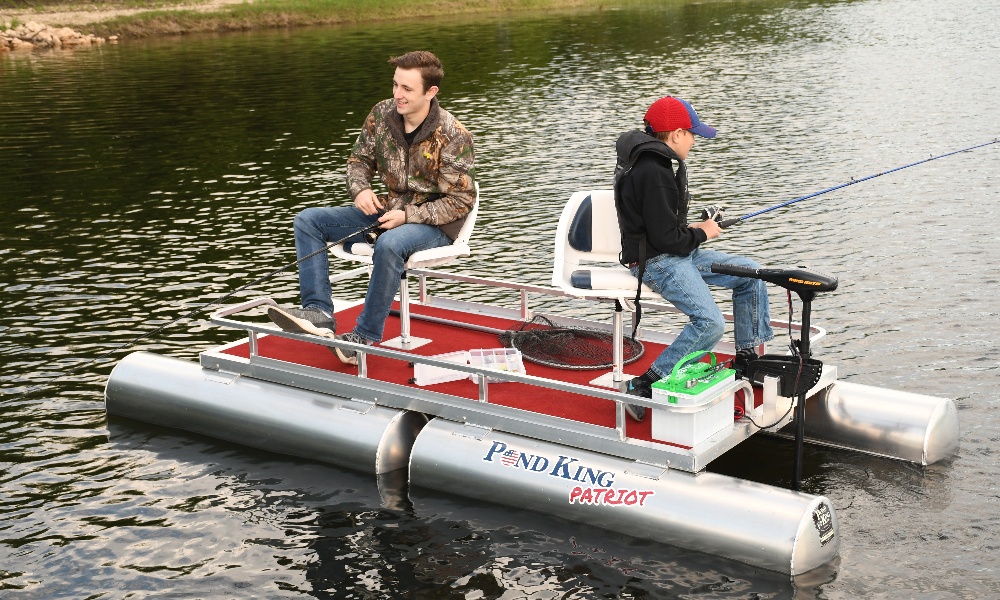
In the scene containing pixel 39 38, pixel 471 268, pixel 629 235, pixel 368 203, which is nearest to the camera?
pixel 629 235

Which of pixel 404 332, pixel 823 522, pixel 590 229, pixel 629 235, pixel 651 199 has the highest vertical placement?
pixel 651 199

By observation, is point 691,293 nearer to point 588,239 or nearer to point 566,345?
point 588,239

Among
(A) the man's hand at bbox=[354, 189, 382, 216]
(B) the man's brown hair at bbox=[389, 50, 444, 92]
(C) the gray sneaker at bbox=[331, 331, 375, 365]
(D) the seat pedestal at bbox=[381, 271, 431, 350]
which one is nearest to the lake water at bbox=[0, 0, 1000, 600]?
(C) the gray sneaker at bbox=[331, 331, 375, 365]

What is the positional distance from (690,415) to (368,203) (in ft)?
9.36

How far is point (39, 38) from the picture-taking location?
43.1 meters

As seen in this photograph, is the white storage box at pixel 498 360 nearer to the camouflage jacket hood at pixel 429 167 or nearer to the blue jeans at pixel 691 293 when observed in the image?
the camouflage jacket hood at pixel 429 167

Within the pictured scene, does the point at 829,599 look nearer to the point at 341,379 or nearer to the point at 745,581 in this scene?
the point at 745,581

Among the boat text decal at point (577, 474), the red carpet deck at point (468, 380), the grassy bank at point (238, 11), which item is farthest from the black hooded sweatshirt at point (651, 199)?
the grassy bank at point (238, 11)

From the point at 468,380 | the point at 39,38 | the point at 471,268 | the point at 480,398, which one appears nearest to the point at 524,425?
the point at 480,398

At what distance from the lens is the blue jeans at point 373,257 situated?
25.9 feet

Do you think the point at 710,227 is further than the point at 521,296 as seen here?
No

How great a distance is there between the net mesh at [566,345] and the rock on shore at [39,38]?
3862 cm

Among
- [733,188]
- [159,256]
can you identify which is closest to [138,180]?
[159,256]

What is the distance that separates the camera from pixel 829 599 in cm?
611
